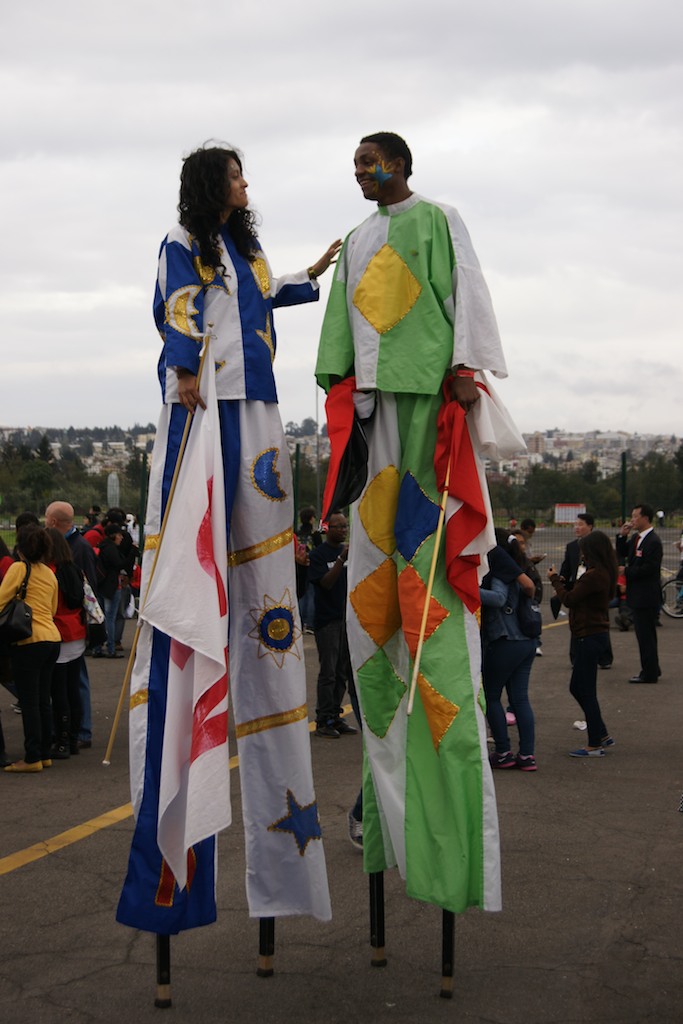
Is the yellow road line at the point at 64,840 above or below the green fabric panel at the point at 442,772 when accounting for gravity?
below

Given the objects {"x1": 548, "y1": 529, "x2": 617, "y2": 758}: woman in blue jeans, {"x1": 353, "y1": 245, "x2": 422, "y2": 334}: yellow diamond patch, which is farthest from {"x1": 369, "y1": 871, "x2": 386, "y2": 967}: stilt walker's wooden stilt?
{"x1": 548, "y1": 529, "x2": 617, "y2": 758}: woman in blue jeans

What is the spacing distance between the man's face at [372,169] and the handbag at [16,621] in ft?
14.1

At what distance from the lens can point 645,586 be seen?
11812mm

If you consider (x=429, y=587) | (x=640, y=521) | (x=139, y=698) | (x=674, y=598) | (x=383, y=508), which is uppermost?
(x=383, y=508)

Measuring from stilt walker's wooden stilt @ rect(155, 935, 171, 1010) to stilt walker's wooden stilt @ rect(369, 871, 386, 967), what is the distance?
663mm

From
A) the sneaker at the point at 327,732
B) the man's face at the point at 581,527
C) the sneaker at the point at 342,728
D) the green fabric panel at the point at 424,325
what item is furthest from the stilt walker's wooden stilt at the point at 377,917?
the man's face at the point at 581,527

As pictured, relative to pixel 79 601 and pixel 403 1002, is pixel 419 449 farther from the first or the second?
pixel 79 601

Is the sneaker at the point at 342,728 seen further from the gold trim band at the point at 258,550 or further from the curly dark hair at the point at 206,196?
the curly dark hair at the point at 206,196

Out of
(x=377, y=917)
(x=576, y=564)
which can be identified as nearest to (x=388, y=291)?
(x=377, y=917)

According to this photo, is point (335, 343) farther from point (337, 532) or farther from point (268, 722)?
point (337, 532)

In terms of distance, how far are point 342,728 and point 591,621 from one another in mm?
1910

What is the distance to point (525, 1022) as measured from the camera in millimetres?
3484

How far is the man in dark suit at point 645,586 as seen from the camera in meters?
11.3

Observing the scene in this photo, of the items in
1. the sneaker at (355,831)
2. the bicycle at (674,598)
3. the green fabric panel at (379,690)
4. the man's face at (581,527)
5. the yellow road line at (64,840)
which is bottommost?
the bicycle at (674,598)
